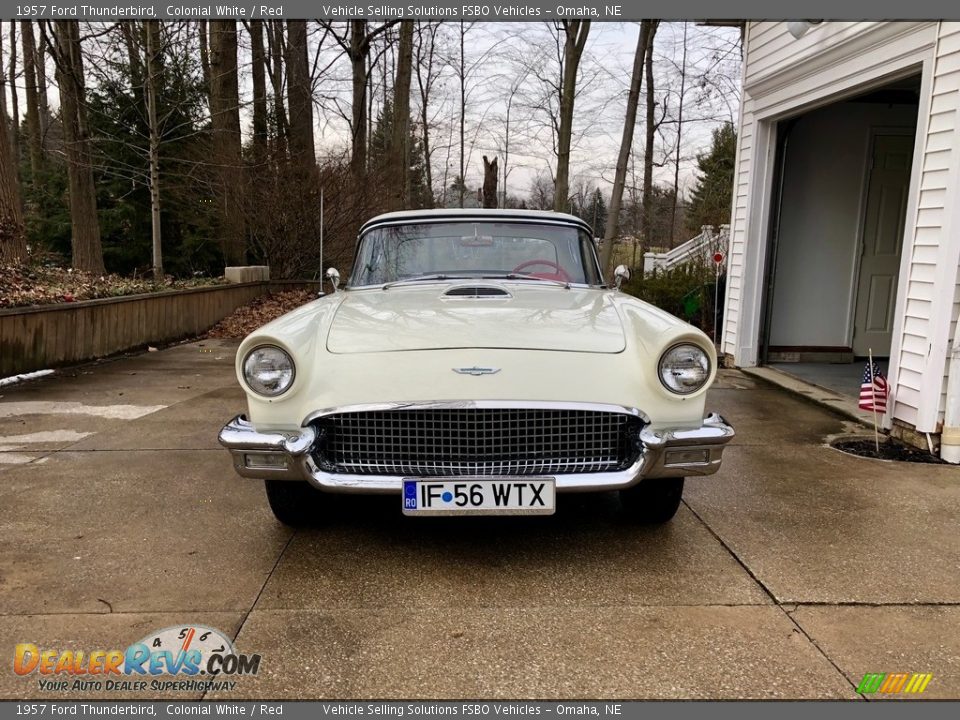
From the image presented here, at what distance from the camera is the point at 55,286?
824cm

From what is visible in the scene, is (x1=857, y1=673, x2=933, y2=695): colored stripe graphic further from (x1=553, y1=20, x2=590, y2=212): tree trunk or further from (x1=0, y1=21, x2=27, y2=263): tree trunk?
(x1=553, y1=20, x2=590, y2=212): tree trunk

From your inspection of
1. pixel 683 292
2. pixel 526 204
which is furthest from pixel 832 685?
pixel 526 204

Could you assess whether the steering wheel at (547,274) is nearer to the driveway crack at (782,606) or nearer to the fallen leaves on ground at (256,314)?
the driveway crack at (782,606)

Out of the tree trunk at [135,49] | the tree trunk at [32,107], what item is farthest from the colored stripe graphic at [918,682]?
the tree trunk at [32,107]

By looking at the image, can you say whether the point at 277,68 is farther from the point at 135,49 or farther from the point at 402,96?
the point at 135,49

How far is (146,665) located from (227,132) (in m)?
12.5

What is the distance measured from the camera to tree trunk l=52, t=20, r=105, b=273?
11219 mm

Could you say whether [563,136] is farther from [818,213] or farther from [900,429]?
[900,429]

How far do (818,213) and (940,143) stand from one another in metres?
3.06

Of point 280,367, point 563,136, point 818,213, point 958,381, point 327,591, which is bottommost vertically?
point 327,591

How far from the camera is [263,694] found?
2.12m

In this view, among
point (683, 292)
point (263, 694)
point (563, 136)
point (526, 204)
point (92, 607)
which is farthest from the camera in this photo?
point (526, 204)

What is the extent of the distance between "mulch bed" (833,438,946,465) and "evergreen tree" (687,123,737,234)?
62.1 ft

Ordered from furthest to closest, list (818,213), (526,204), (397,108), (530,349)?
(526,204) → (397,108) → (818,213) → (530,349)
